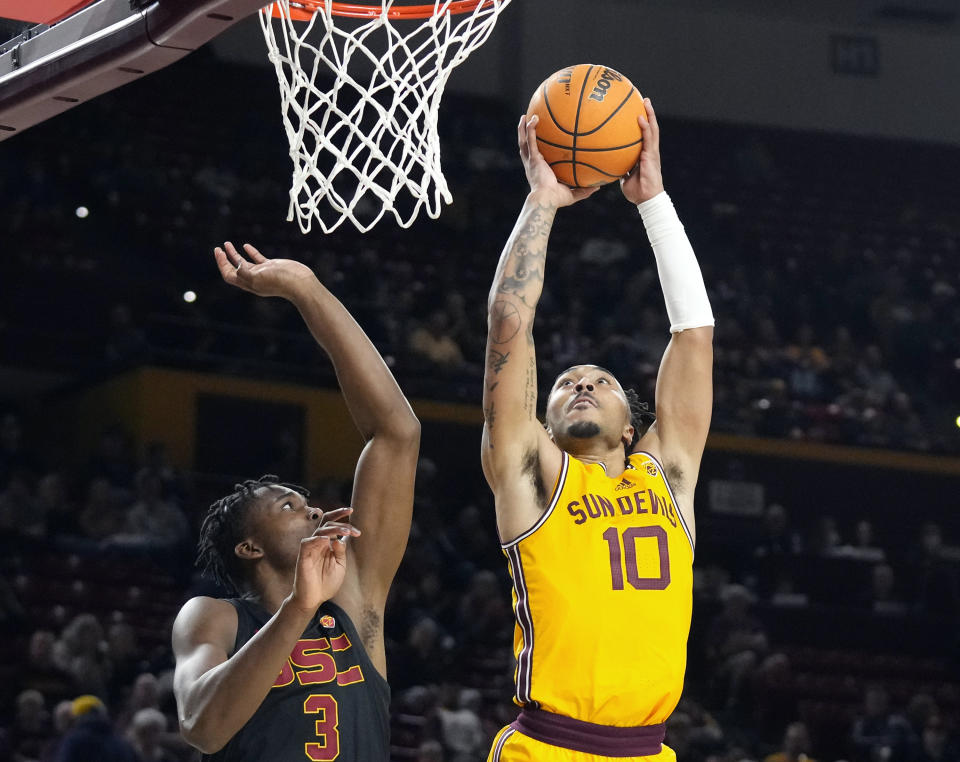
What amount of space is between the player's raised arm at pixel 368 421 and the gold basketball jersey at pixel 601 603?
32 cm

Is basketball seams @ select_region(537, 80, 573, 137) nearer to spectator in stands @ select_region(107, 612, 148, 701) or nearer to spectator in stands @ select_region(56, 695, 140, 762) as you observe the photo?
spectator in stands @ select_region(56, 695, 140, 762)

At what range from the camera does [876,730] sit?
9242 millimetres

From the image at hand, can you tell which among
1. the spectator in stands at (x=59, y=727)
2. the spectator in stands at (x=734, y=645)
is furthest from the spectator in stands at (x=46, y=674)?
the spectator in stands at (x=734, y=645)

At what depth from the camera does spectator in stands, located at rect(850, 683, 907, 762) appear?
29.6 ft

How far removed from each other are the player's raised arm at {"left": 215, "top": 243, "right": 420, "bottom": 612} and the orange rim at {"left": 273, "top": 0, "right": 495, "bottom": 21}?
4.10ft

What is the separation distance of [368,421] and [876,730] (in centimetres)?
699

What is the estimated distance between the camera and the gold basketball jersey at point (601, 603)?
3209 millimetres

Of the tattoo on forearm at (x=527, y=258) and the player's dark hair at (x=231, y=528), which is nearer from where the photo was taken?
the player's dark hair at (x=231, y=528)

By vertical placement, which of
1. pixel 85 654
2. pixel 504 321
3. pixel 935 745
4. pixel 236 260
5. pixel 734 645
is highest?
pixel 236 260

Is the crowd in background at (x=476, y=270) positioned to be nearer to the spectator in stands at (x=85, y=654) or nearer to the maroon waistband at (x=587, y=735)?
the spectator in stands at (x=85, y=654)

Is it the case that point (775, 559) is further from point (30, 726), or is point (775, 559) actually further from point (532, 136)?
point (532, 136)

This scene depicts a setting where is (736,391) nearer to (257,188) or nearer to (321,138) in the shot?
(257,188)

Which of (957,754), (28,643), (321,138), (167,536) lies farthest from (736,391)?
(321,138)

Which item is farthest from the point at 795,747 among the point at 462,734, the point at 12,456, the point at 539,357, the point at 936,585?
the point at 12,456
